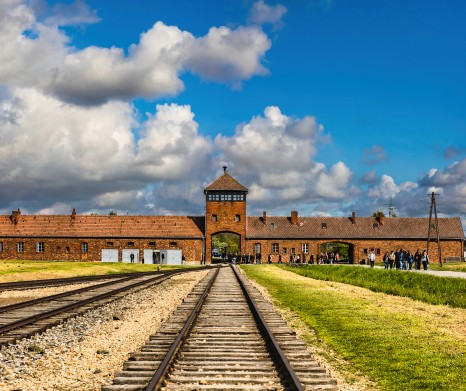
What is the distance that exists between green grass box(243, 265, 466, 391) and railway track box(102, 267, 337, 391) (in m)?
0.85

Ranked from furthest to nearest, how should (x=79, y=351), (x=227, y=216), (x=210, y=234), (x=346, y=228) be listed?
(x=346, y=228)
(x=227, y=216)
(x=210, y=234)
(x=79, y=351)

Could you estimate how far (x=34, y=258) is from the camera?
62.2m

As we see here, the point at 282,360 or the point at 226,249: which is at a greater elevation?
the point at 282,360

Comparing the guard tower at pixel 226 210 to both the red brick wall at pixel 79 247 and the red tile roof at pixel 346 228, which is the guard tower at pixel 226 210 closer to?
the red tile roof at pixel 346 228

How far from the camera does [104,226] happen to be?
208ft

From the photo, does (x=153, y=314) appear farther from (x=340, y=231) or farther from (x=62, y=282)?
(x=340, y=231)

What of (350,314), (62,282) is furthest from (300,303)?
(62,282)

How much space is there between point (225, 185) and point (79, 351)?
55798 millimetres

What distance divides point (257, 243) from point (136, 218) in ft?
48.9

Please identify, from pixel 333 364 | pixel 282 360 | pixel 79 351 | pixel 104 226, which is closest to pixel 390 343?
pixel 333 364

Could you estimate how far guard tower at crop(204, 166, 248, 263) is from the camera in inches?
2477

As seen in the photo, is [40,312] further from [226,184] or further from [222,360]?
[226,184]

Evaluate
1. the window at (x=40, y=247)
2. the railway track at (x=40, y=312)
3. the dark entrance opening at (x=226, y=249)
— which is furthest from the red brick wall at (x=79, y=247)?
the railway track at (x=40, y=312)

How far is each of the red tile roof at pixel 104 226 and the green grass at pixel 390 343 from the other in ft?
154
